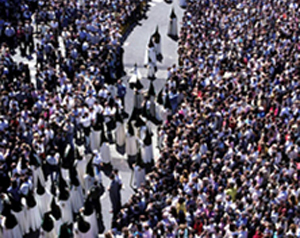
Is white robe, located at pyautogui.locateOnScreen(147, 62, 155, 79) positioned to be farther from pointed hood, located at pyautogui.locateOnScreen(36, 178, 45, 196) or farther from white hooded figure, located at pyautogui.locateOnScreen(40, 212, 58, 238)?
white hooded figure, located at pyautogui.locateOnScreen(40, 212, 58, 238)

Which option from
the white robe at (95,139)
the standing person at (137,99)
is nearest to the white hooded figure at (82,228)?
the white robe at (95,139)

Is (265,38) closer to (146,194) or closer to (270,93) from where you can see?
(270,93)

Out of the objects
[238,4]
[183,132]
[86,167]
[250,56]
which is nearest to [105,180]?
[86,167]

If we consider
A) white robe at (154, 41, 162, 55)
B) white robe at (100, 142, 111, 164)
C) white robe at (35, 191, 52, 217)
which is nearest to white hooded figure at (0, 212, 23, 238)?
white robe at (35, 191, 52, 217)

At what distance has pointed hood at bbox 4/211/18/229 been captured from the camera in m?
13.1

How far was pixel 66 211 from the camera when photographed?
13906mm

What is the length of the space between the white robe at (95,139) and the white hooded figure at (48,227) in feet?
12.3

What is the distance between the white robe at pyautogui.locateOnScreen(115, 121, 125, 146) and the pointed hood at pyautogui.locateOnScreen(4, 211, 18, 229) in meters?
5.04

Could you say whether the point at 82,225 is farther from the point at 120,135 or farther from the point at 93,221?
the point at 120,135

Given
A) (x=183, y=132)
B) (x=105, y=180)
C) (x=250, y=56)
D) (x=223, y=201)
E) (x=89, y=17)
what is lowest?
(x=223, y=201)

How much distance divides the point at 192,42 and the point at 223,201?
9188 millimetres

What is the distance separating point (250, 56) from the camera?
66.5 feet

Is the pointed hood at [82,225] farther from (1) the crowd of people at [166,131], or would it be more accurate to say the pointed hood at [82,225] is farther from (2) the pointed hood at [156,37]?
(2) the pointed hood at [156,37]

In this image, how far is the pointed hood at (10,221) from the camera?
516 inches
